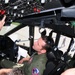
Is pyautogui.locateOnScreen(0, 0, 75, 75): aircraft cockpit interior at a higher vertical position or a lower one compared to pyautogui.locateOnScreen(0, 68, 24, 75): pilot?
higher

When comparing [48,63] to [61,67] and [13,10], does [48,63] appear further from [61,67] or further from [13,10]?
[13,10]

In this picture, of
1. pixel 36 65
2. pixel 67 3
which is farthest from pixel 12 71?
pixel 67 3

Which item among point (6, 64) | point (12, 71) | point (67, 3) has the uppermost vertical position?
point (67, 3)

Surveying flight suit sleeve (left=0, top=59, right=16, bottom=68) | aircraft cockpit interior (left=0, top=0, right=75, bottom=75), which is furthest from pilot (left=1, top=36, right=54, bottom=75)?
flight suit sleeve (left=0, top=59, right=16, bottom=68)

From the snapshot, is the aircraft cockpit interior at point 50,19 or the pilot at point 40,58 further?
the pilot at point 40,58

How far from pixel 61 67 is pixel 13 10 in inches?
29.0

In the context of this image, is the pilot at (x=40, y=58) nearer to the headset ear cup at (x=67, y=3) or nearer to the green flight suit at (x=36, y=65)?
the green flight suit at (x=36, y=65)

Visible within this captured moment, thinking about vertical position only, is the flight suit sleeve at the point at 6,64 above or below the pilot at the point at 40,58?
below

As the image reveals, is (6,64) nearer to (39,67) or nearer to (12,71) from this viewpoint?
(12,71)

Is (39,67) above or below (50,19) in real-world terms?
below

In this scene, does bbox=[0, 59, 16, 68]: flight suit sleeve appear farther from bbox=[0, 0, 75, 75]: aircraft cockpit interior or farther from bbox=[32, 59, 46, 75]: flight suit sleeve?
bbox=[32, 59, 46, 75]: flight suit sleeve

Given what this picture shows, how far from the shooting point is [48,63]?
2.88 meters

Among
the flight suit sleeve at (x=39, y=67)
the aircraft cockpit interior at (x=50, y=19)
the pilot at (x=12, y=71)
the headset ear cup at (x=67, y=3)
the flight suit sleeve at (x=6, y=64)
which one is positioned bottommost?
the flight suit sleeve at (x=6, y=64)

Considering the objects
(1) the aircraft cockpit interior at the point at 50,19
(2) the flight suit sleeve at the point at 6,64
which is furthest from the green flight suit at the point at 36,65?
(2) the flight suit sleeve at the point at 6,64
